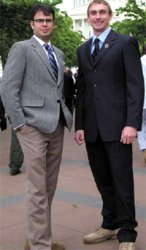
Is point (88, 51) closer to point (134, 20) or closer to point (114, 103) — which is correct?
point (114, 103)

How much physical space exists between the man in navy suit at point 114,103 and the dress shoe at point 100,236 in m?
0.21

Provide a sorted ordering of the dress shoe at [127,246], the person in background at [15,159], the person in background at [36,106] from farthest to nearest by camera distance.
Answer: the person in background at [15,159]
the dress shoe at [127,246]
the person in background at [36,106]

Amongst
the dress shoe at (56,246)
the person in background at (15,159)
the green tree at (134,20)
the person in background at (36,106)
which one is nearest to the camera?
the person in background at (36,106)

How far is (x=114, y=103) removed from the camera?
4.35 metres

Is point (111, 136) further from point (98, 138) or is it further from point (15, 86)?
point (15, 86)

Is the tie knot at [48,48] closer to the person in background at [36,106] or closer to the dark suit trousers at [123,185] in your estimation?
the person in background at [36,106]

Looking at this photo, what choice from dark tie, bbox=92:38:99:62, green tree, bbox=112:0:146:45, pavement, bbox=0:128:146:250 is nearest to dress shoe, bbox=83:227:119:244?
pavement, bbox=0:128:146:250

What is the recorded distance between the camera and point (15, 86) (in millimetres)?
4160

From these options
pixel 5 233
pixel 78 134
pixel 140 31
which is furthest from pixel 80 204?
pixel 140 31

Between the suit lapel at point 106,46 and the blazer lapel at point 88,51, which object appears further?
the blazer lapel at point 88,51

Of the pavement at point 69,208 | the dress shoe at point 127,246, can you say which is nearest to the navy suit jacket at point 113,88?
the dress shoe at point 127,246

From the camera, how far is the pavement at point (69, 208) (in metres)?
4.78

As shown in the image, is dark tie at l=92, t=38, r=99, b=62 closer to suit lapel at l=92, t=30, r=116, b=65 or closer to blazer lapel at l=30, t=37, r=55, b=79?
suit lapel at l=92, t=30, r=116, b=65

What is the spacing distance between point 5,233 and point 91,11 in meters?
2.25
